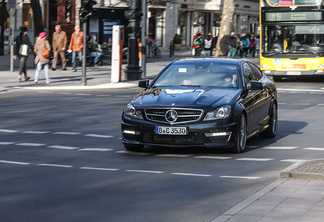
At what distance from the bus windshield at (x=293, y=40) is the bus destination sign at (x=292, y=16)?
272 mm

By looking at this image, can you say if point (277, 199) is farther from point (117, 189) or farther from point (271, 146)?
point (271, 146)

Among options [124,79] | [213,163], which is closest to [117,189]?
[213,163]

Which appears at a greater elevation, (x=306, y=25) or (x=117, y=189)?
(x=306, y=25)

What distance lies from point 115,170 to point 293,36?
757 inches

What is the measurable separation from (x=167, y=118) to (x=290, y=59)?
17792 mm

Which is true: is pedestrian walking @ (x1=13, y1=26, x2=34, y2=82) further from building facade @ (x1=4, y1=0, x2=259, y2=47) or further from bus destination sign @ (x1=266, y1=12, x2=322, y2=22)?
building facade @ (x1=4, y1=0, x2=259, y2=47)

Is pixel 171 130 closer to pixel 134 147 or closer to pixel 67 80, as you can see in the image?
pixel 134 147

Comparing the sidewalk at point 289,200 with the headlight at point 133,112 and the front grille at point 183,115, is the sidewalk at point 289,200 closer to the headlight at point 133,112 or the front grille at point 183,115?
the front grille at point 183,115

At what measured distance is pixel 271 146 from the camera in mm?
10656

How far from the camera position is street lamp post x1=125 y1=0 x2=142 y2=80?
25.8 meters

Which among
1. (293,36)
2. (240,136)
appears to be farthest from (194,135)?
(293,36)

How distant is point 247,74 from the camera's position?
35.4ft

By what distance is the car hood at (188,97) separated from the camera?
30.5 ft

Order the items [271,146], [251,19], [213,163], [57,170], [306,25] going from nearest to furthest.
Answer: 1. [57,170]
2. [213,163]
3. [271,146]
4. [306,25]
5. [251,19]
